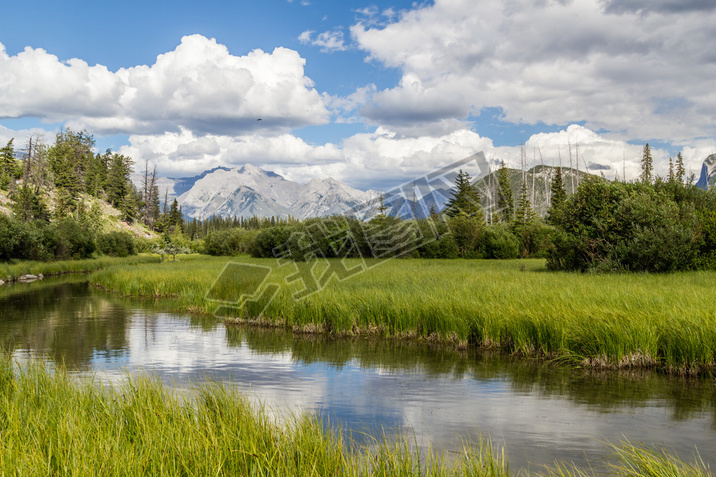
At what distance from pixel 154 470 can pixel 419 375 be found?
24.6 feet

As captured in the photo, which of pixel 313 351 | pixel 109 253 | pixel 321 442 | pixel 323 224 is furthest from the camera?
pixel 109 253

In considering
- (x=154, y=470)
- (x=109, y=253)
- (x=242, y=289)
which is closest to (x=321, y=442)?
(x=154, y=470)

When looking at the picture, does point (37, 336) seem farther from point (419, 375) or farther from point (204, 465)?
point (204, 465)

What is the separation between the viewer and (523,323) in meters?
12.6

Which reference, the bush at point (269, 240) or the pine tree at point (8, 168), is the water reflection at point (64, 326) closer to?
the bush at point (269, 240)

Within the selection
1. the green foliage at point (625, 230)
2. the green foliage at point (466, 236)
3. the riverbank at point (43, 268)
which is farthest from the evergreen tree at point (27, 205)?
the green foliage at point (625, 230)

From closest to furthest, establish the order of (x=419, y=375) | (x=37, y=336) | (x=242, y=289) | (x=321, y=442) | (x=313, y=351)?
(x=321, y=442) < (x=419, y=375) < (x=313, y=351) < (x=37, y=336) < (x=242, y=289)

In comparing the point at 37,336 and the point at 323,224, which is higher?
the point at 323,224

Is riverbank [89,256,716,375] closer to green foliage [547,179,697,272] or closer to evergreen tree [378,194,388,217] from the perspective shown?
green foliage [547,179,697,272]

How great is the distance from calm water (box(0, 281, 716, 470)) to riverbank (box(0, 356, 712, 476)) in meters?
1.26

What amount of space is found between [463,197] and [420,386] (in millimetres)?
74087

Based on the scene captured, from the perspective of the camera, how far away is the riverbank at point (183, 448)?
449 centimetres

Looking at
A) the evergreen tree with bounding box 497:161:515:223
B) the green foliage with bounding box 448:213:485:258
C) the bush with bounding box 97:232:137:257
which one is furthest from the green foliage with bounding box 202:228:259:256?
the evergreen tree with bounding box 497:161:515:223

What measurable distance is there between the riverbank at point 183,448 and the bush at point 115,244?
240 feet
